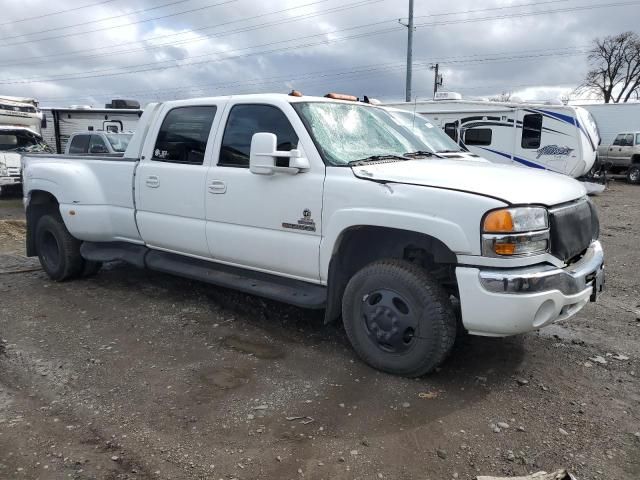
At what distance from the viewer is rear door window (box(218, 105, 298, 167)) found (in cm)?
419

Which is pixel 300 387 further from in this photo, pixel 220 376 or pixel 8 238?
pixel 8 238

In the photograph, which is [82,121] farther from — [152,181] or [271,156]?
[271,156]

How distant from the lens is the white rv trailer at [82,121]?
17562 mm

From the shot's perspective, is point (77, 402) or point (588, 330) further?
point (588, 330)

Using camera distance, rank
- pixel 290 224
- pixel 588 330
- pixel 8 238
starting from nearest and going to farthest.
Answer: pixel 290 224 → pixel 588 330 → pixel 8 238

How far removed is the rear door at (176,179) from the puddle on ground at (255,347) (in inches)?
31.9

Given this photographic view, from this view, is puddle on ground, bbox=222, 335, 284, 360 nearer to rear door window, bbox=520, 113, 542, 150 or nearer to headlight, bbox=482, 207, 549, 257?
headlight, bbox=482, 207, 549, 257

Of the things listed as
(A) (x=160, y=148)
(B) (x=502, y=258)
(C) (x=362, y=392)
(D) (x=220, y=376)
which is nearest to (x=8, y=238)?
(A) (x=160, y=148)

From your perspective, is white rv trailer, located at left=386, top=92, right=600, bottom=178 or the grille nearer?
the grille

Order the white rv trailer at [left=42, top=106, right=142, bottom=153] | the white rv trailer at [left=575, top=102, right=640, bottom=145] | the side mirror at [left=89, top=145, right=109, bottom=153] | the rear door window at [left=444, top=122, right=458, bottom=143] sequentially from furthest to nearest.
Answer: the white rv trailer at [left=575, top=102, right=640, bottom=145]
the white rv trailer at [left=42, top=106, right=142, bottom=153]
the rear door window at [left=444, top=122, right=458, bottom=143]
the side mirror at [left=89, top=145, right=109, bottom=153]

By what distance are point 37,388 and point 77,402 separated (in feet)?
1.37

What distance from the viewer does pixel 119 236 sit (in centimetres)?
557

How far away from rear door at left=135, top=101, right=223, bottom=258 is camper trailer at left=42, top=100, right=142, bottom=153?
1275 centimetres

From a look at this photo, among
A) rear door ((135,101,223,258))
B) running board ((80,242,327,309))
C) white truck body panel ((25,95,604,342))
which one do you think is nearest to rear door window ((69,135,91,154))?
white truck body panel ((25,95,604,342))
